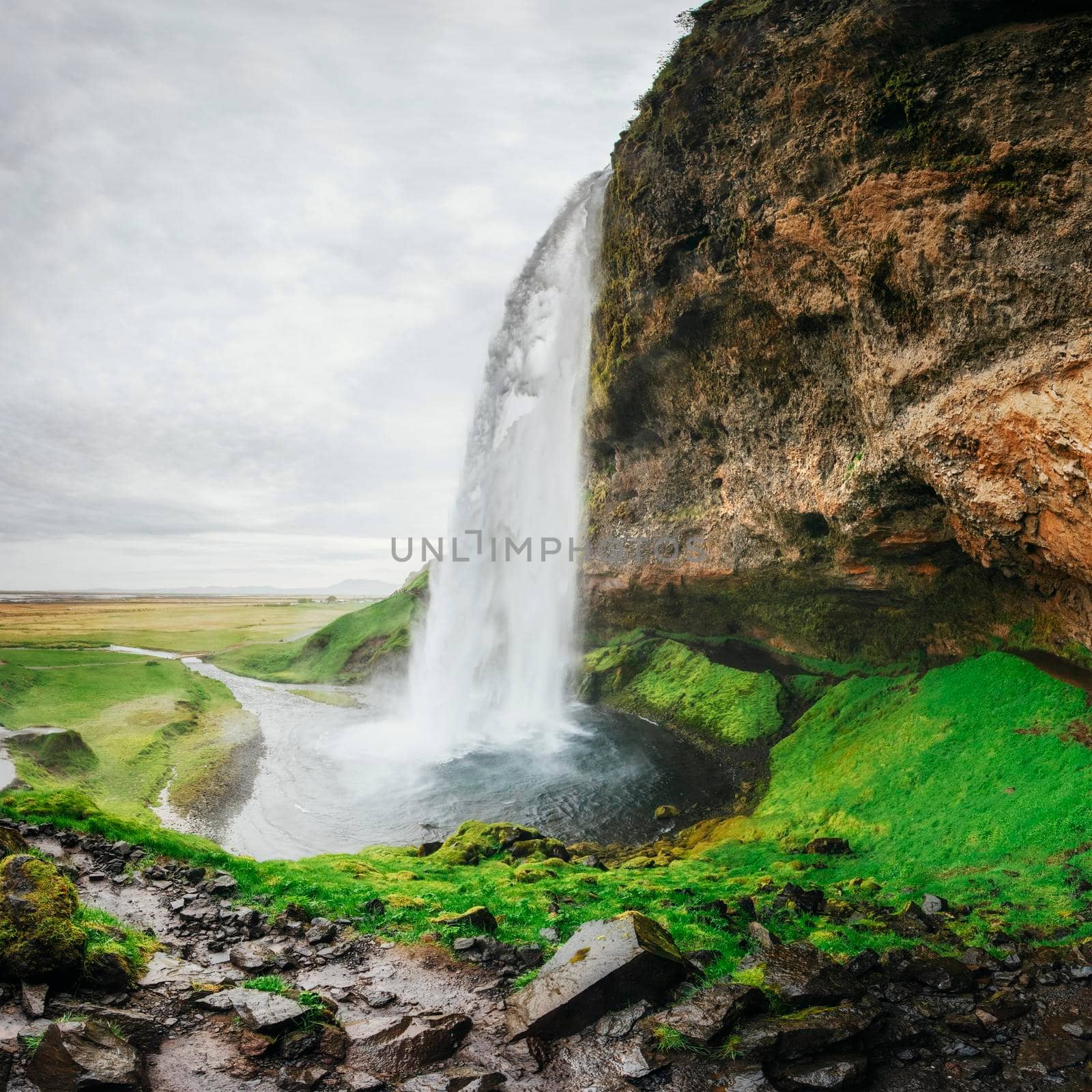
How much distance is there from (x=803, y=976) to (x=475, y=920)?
183 inches

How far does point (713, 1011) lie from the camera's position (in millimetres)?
6246

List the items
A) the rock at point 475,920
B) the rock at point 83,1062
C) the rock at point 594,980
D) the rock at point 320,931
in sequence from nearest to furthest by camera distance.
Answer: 1. the rock at point 83,1062
2. the rock at point 594,980
3. the rock at point 320,931
4. the rock at point 475,920

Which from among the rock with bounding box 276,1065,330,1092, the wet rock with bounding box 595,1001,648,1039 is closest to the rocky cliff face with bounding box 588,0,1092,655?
the wet rock with bounding box 595,1001,648,1039

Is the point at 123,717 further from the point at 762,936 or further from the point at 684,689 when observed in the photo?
the point at 762,936

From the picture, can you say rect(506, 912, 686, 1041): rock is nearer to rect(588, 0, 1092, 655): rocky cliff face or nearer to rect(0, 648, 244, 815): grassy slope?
rect(588, 0, 1092, 655): rocky cliff face

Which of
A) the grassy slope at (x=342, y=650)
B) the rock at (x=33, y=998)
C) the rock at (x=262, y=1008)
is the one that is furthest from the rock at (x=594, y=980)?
the grassy slope at (x=342, y=650)

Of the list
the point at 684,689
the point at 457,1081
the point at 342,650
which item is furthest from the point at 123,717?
the point at 457,1081

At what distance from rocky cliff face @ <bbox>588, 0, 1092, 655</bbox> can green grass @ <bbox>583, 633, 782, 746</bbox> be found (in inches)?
135

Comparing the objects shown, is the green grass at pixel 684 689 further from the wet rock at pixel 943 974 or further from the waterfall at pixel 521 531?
the wet rock at pixel 943 974

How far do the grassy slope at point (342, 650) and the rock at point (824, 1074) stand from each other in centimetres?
4050

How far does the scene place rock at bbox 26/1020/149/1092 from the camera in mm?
4344

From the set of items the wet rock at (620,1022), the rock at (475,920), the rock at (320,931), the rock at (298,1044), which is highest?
the rock at (298,1044)

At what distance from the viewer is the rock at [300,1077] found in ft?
16.9

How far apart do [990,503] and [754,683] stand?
15104mm
